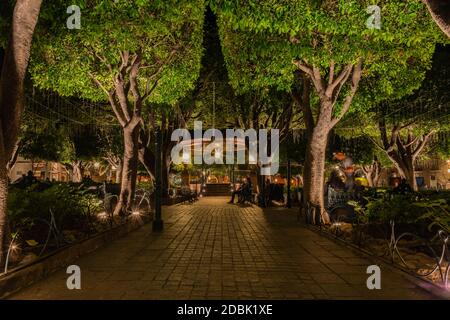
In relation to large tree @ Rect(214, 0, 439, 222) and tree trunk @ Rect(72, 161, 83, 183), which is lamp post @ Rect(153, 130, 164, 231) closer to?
large tree @ Rect(214, 0, 439, 222)

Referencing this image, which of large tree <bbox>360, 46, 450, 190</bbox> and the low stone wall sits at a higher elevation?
large tree <bbox>360, 46, 450, 190</bbox>

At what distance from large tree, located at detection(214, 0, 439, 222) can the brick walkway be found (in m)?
4.63

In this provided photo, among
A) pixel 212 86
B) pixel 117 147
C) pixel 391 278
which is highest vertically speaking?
pixel 212 86

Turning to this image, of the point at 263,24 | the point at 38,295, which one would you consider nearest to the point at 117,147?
the point at 263,24

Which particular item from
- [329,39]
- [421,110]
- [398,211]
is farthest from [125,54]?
[421,110]

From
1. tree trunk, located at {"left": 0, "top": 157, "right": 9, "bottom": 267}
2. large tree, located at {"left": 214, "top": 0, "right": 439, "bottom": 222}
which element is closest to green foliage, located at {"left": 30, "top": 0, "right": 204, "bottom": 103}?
large tree, located at {"left": 214, "top": 0, "right": 439, "bottom": 222}

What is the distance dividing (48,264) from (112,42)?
27.5 feet

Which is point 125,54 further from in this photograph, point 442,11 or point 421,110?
point 421,110

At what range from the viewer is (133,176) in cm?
1446

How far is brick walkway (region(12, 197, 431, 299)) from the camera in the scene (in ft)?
19.5

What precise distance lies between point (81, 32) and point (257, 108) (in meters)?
17.2

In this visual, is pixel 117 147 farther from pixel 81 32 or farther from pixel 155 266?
pixel 155 266

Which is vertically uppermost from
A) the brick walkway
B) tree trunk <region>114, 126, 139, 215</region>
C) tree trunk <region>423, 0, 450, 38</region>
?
tree trunk <region>423, 0, 450, 38</region>

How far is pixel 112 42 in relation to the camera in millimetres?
13086
